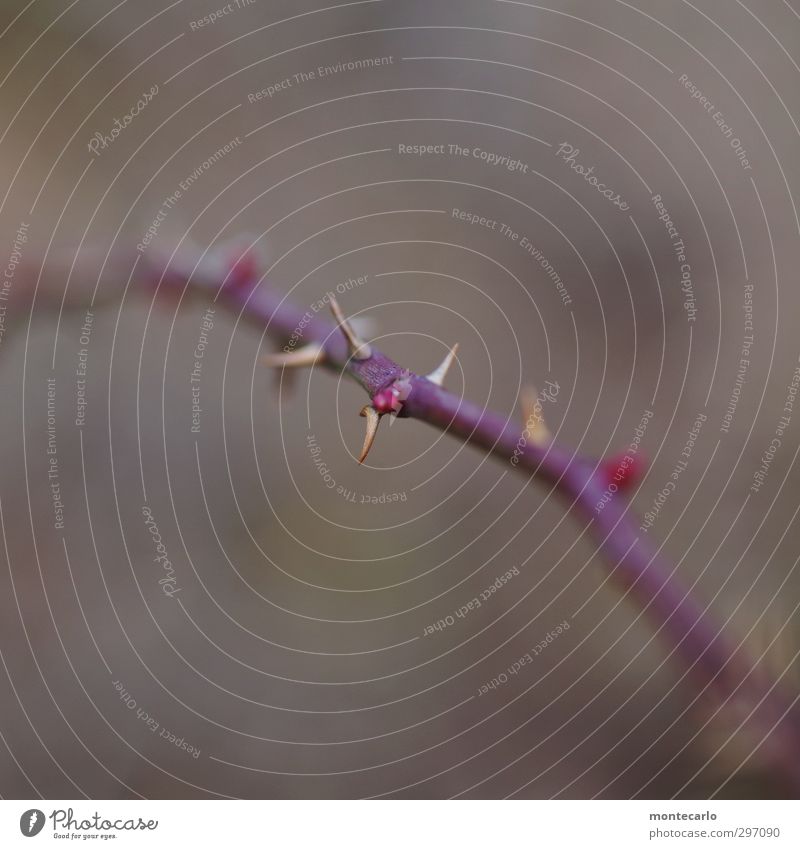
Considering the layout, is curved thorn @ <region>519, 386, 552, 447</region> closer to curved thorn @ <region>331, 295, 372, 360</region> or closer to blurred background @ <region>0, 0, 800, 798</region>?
blurred background @ <region>0, 0, 800, 798</region>

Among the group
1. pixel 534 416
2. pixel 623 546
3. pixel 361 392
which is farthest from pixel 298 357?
pixel 623 546

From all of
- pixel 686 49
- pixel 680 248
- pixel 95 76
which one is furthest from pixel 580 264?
pixel 95 76

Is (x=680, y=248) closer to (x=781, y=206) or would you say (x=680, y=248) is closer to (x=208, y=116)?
(x=781, y=206)

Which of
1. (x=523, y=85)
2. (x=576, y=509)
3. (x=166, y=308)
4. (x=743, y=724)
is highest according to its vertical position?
(x=523, y=85)

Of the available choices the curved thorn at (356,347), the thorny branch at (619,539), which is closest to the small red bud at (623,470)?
the thorny branch at (619,539)

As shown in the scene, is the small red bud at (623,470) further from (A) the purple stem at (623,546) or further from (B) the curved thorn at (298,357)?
(B) the curved thorn at (298,357)

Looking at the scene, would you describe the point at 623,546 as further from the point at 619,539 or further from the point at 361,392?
the point at 361,392
